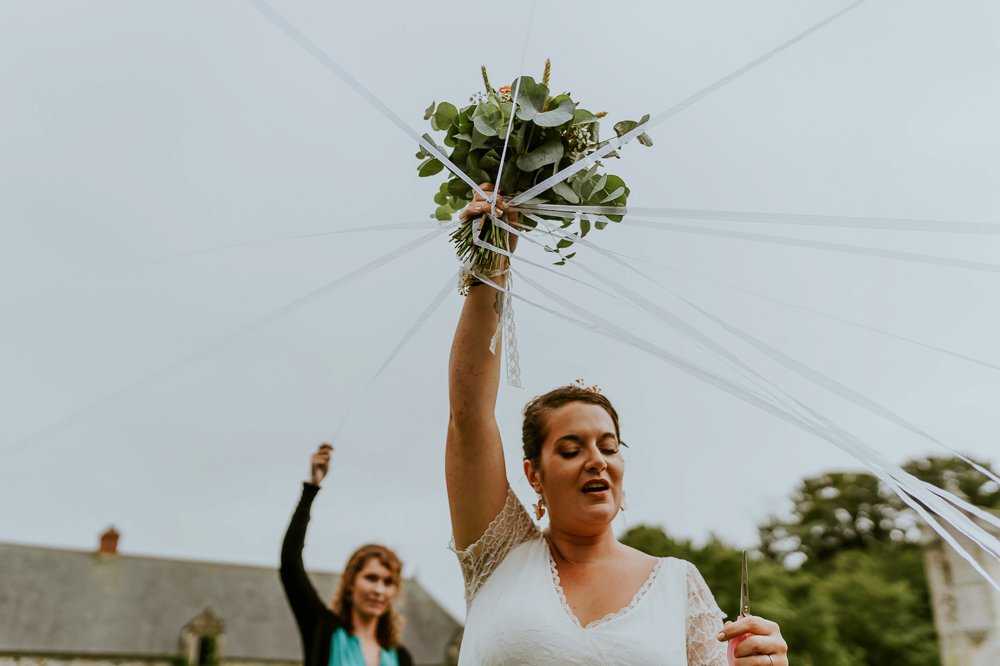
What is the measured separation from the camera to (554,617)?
238cm

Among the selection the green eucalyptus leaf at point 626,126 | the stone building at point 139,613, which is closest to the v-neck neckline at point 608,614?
the green eucalyptus leaf at point 626,126

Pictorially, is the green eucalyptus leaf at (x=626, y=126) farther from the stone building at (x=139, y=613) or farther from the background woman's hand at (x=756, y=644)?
the stone building at (x=139, y=613)

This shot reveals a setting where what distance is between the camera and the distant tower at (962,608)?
2027 cm

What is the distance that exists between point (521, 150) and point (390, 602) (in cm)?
300

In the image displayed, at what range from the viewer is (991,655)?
→ 19.7 metres

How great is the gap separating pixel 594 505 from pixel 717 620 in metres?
0.47

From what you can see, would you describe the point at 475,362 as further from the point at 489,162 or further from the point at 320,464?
the point at 320,464

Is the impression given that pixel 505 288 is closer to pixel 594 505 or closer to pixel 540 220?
pixel 540 220

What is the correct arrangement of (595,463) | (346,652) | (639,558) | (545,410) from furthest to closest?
(346,652) → (545,410) → (639,558) → (595,463)


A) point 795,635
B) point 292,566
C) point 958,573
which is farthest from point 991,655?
point 292,566

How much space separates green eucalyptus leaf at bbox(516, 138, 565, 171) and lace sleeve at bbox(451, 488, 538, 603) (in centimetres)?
104

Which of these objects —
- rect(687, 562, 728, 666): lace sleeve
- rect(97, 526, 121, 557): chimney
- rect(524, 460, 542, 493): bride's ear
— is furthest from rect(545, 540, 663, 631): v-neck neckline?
rect(97, 526, 121, 557): chimney

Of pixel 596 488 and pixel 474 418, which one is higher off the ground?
pixel 474 418

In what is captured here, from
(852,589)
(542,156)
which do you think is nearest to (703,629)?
(542,156)
